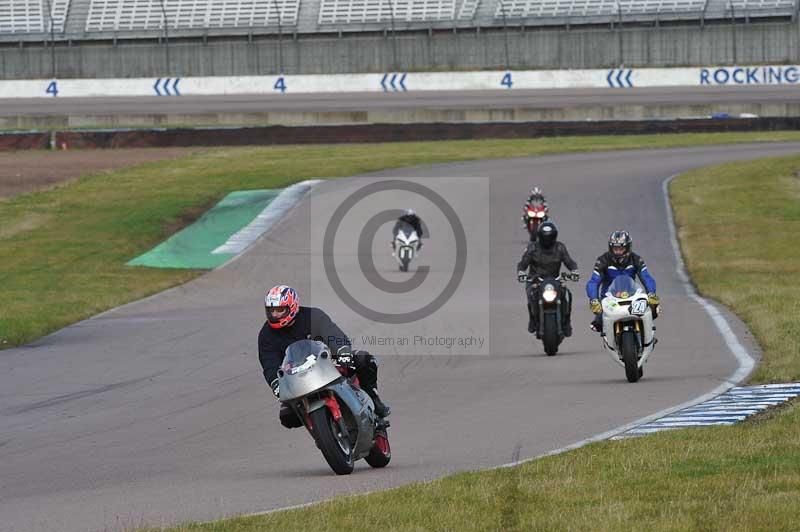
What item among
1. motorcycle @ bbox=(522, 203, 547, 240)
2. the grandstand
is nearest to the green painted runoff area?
motorcycle @ bbox=(522, 203, 547, 240)

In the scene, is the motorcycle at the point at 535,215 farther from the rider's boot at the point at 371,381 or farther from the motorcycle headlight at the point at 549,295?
the rider's boot at the point at 371,381

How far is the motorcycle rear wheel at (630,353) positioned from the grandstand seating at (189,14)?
55.2 metres

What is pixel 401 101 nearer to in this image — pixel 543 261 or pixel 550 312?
pixel 543 261

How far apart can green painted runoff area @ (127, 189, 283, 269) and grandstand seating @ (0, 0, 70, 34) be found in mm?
33670

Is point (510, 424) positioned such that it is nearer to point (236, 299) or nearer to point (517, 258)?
point (236, 299)

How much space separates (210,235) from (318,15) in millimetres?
38117

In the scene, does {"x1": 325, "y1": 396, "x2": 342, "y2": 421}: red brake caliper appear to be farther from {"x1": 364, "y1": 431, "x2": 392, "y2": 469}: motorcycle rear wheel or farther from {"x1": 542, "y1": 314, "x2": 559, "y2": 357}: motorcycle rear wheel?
{"x1": 542, "y1": 314, "x2": 559, "y2": 357}: motorcycle rear wheel

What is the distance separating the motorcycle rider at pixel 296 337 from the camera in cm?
995

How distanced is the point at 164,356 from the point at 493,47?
49264 millimetres

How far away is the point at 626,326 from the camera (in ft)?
46.5

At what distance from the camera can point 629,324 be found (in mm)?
14164

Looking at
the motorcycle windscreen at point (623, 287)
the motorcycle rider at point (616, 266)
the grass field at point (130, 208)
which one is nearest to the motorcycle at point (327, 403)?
the motorcycle windscreen at point (623, 287)

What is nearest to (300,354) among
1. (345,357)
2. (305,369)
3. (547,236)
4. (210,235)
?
(305,369)

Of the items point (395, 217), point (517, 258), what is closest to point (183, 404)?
point (517, 258)
